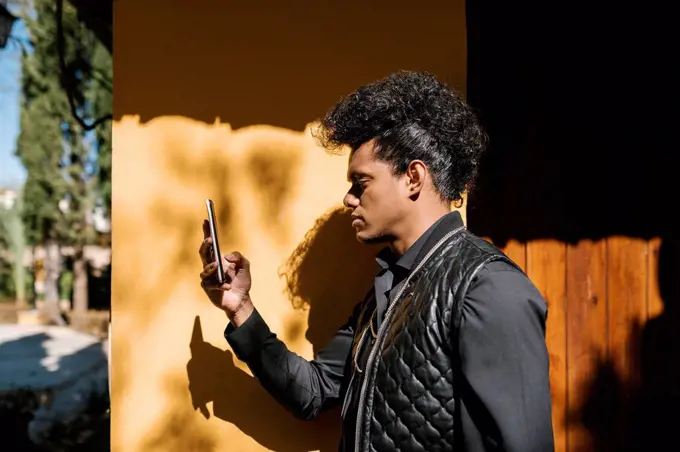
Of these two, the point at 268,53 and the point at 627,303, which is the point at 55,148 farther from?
the point at 627,303

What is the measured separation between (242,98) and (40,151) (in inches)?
608

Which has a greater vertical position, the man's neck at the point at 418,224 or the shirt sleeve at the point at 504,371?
the man's neck at the point at 418,224

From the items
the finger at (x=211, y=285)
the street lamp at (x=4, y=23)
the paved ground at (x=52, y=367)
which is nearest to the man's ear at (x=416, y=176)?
the finger at (x=211, y=285)

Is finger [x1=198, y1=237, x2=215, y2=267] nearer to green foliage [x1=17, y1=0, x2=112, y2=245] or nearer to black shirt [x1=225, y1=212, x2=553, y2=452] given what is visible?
black shirt [x1=225, y1=212, x2=553, y2=452]

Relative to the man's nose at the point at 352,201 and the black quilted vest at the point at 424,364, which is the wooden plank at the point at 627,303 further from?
the man's nose at the point at 352,201

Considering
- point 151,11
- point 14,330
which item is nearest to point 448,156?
point 151,11

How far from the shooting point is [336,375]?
1.93 m

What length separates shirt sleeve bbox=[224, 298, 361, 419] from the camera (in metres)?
1.83

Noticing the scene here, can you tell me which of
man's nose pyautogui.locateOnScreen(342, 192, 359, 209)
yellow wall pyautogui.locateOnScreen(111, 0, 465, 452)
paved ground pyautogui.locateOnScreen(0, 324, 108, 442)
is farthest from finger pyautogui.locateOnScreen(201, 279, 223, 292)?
paved ground pyautogui.locateOnScreen(0, 324, 108, 442)

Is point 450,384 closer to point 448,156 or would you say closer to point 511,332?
point 511,332

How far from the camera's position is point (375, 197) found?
5.16ft

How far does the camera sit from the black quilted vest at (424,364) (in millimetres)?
1329

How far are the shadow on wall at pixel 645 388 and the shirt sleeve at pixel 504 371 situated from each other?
3.96 feet

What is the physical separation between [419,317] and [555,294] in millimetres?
1109
